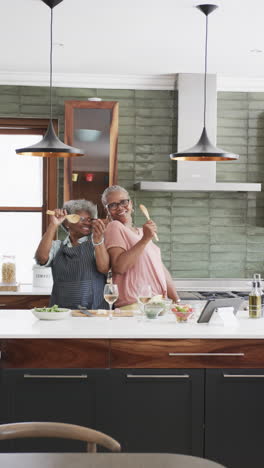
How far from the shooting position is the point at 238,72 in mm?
5523

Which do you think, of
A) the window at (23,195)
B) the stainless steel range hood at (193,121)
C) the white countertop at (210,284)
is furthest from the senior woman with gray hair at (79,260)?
the window at (23,195)

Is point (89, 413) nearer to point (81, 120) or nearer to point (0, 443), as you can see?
point (0, 443)

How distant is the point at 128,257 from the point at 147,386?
0.84 metres

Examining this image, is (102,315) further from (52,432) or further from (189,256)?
(189,256)

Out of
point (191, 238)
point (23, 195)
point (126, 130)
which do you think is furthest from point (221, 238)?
point (23, 195)

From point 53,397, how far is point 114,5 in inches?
91.5

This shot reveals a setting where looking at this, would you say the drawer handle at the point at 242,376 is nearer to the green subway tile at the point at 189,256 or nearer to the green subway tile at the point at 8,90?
the green subway tile at the point at 189,256

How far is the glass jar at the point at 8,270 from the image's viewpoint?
5.28 meters

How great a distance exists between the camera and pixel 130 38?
4500 mm

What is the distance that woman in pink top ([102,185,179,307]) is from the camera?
11.5 ft

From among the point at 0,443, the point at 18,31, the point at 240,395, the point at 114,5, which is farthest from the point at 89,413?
the point at 18,31

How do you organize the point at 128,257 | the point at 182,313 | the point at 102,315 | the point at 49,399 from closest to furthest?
the point at 49,399 → the point at 182,313 → the point at 102,315 → the point at 128,257

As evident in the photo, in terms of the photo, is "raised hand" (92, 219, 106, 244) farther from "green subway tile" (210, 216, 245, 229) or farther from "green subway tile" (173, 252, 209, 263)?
"green subway tile" (210, 216, 245, 229)

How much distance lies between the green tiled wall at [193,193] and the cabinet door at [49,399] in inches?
120
